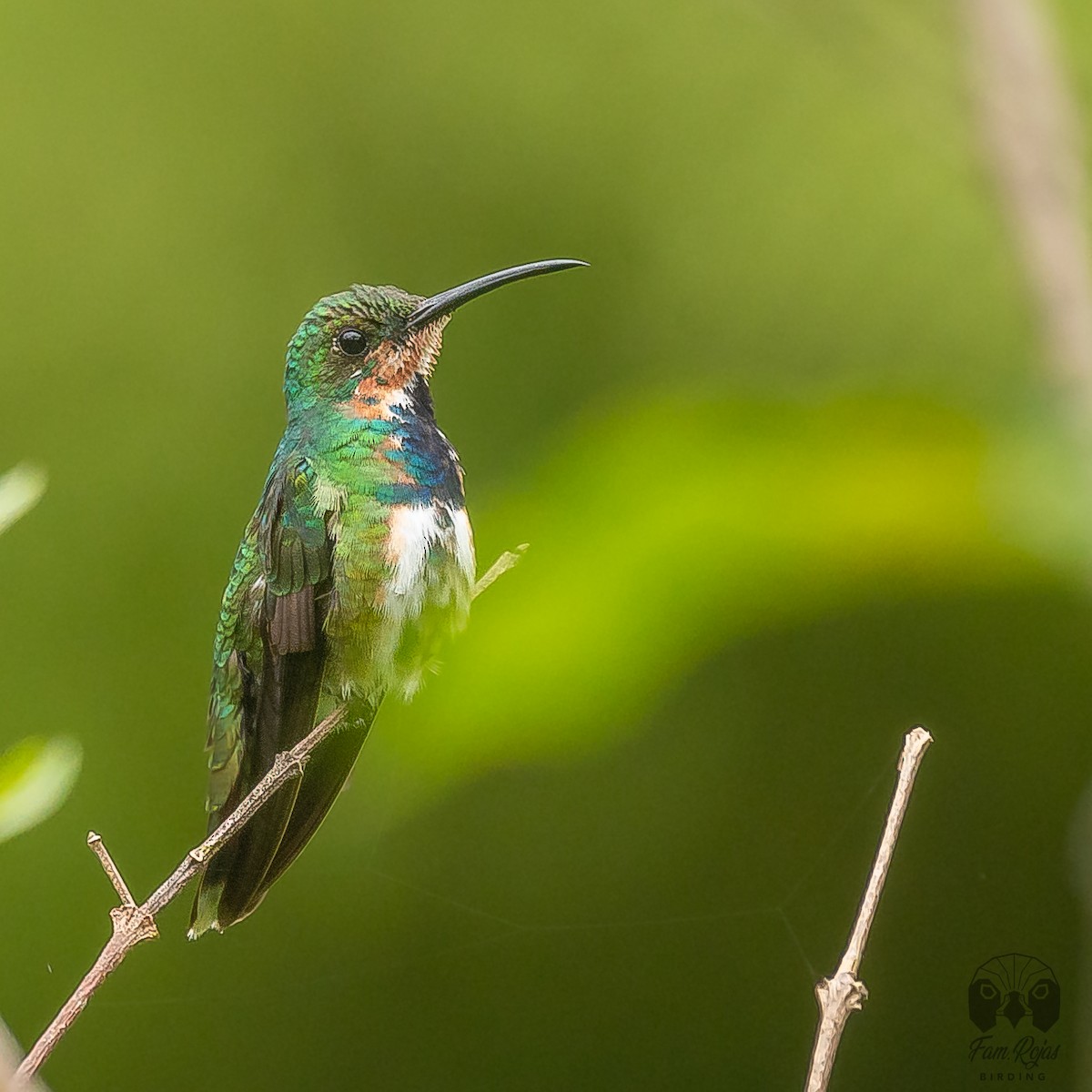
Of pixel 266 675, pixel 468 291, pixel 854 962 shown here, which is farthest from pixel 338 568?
pixel 854 962

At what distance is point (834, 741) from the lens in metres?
1.45

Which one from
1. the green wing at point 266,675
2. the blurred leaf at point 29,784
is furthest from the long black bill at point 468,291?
the blurred leaf at point 29,784

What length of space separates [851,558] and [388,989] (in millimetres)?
902

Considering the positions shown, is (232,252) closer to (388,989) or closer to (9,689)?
(9,689)

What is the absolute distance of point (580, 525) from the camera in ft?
1.94

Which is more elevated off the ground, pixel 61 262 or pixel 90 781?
pixel 61 262

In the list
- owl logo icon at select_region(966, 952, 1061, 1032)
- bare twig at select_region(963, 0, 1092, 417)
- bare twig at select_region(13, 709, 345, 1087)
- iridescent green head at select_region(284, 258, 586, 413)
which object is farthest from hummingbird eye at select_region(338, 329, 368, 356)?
owl logo icon at select_region(966, 952, 1061, 1032)

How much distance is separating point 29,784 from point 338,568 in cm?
27

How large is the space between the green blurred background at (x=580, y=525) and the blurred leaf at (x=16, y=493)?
214 mm

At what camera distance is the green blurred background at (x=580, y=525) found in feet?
1.99

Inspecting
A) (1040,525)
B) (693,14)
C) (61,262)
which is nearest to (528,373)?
(61,262)

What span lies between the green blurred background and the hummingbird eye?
0.10m

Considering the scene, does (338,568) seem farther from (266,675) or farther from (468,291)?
(468,291)

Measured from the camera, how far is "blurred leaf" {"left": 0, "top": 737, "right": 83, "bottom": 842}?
48cm
